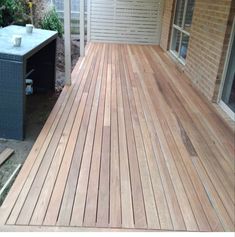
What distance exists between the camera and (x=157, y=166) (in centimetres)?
193

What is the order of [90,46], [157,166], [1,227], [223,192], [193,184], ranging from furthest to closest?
[90,46] < [157,166] < [193,184] < [1,227] < [223,192]

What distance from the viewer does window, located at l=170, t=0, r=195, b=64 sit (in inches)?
183

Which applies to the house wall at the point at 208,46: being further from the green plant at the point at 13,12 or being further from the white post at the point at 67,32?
the green plant at the point at 13,12

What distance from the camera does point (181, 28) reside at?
5.04 metres

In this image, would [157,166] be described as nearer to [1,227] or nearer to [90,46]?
[1,227]

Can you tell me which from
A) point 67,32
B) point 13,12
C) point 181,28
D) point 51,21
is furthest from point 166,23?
point 67,32

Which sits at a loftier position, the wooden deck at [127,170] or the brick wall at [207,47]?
the brick wall at [207,47]

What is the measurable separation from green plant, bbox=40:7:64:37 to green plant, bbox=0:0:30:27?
429 millimetres

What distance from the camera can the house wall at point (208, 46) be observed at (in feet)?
8.49

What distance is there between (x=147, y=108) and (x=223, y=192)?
179 centimetres

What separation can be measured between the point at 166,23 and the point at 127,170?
15.7ft

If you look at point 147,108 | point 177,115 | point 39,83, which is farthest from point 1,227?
point 39,83

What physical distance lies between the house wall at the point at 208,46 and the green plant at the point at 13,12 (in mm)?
3004

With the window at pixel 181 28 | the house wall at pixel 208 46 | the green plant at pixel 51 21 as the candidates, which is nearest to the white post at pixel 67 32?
the house wall at pixel 208 46
